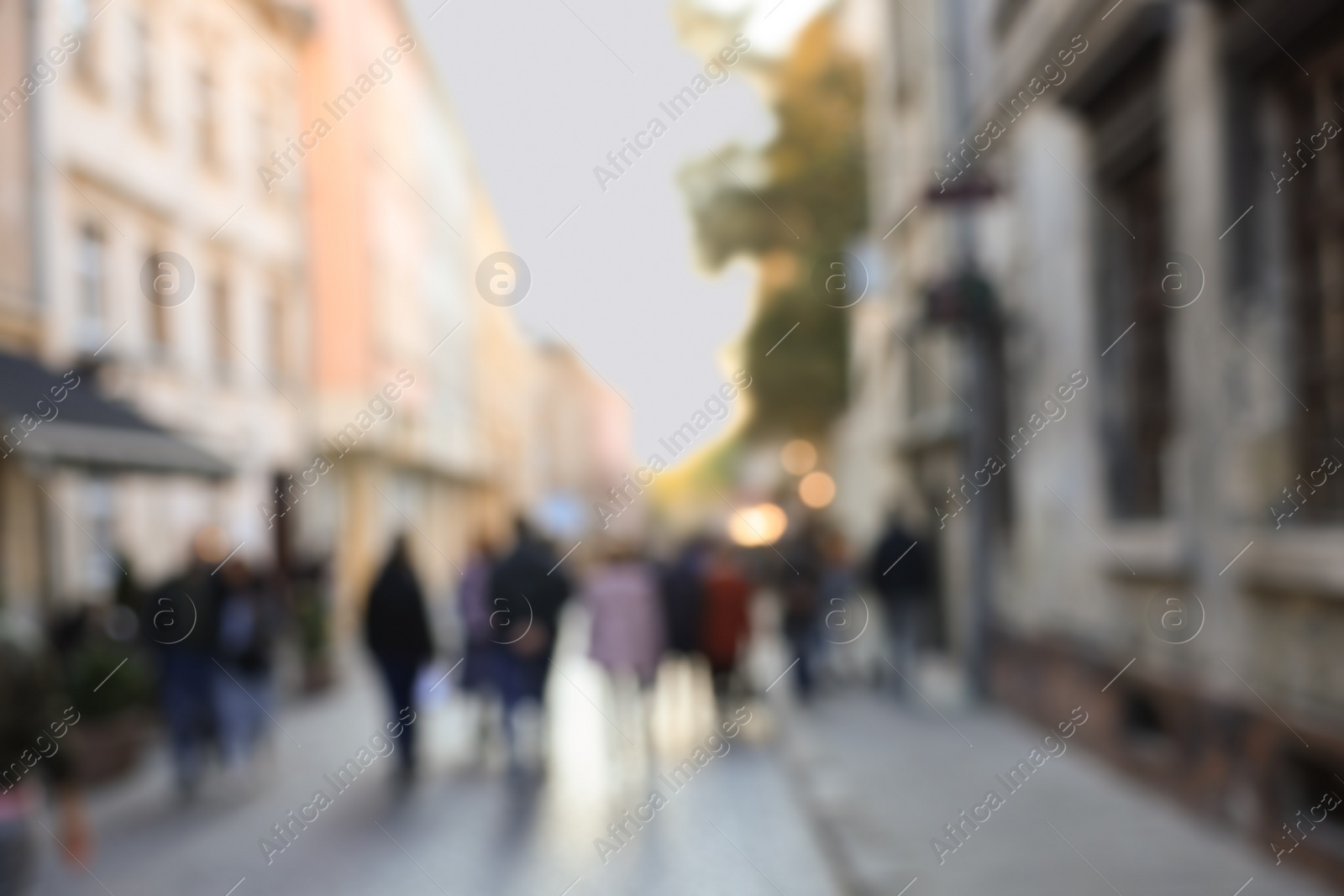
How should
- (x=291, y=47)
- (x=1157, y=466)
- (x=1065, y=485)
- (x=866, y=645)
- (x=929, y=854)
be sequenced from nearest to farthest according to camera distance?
(x=929, y=854) → (x=1157, y=466) → (x=1065, y=485) → (x=866, y=645) → (x=291, y=47)

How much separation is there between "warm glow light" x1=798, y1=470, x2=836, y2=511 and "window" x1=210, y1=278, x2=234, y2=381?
26.8 meters

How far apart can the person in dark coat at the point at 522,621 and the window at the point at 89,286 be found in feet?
30.7

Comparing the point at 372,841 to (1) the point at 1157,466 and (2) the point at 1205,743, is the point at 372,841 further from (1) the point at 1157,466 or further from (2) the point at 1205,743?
(1) the point at 1157,466

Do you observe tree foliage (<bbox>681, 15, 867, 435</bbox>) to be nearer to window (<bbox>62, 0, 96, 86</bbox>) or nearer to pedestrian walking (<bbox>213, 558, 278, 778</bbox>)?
window (<bbox>62, 0, 96, 86</bbox>)

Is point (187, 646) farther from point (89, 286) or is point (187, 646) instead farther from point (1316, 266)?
point (89, 286)

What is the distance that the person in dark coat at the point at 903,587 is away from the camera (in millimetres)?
16297

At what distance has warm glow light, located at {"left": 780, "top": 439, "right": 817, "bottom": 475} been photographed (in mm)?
46544

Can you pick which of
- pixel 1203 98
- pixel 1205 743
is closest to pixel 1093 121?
pixel 1203 98

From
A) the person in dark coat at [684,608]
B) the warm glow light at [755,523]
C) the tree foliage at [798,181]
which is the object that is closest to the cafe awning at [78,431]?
the person in dark coat at [684,608]

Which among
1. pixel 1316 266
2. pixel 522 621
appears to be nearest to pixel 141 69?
pixel 522 621

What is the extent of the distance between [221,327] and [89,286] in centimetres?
487

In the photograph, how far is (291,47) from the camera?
30.2 meters

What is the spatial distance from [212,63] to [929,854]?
20.1 metres

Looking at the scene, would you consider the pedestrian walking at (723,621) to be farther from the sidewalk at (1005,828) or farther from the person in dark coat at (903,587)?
the person in dark coat at (903,587)
